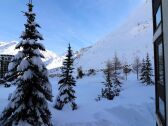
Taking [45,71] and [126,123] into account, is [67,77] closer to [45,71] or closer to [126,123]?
[126,123]

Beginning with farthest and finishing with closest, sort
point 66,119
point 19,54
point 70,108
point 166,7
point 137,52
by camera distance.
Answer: point 137,52
point 70,108
point 66,119
point 19,54
point 166,7

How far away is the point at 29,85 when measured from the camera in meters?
15.8

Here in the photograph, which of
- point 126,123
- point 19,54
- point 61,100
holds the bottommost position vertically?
point 126,123

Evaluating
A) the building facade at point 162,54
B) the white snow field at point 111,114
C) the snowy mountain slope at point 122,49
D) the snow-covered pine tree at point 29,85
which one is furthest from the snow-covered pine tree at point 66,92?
the snowy mountain slope at point 122,49

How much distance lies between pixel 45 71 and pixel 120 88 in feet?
111

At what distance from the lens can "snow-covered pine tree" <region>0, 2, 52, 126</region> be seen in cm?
1537

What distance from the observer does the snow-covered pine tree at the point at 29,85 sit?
605 inches

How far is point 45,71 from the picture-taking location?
1588 cm

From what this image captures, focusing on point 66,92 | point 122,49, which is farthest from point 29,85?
point 122,49

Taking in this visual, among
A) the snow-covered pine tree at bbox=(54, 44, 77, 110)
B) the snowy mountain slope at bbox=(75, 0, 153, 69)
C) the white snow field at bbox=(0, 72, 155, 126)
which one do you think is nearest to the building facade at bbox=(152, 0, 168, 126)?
the white snow field at bbox=(0, 72, 155, 126)

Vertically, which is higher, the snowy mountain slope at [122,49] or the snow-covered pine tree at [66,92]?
the snowy mountain slope at [122,49]

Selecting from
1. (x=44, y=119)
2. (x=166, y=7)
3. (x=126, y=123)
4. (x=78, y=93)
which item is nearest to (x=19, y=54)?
(x=44, y=119)

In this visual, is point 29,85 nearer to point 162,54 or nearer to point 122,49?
point 162,54

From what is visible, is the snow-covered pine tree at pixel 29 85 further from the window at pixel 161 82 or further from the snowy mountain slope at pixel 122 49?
the snowy mountain slope at pixel 122 49
